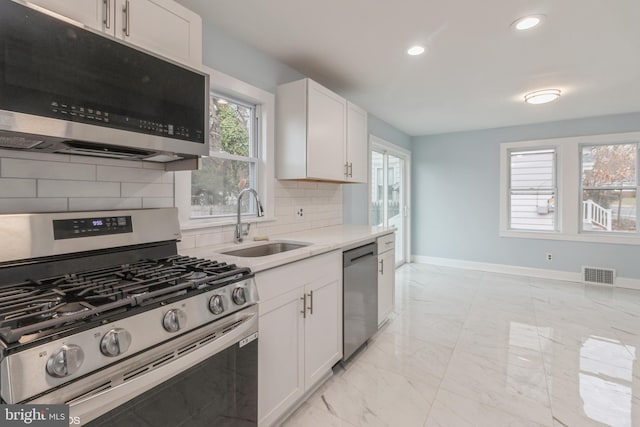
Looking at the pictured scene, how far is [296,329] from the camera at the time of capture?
5.95ft

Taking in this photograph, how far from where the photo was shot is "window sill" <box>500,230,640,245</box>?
4.45 m

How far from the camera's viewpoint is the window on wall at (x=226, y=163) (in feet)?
7.11

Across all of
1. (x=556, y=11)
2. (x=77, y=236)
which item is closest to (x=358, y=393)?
(x=77, y=236)

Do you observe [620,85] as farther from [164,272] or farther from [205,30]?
[164,272]

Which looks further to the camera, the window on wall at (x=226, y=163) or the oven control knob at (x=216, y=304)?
the window on wall at (x=226, y=163)

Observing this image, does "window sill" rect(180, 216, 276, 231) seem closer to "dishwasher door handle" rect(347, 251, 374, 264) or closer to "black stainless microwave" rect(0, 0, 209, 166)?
"black stainless microwave" rect(0, 0, 209, 166)

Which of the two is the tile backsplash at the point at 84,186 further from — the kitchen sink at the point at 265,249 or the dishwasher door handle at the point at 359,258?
the dishwasher door handle at the point at 359,258

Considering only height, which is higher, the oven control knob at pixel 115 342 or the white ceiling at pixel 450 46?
the white ceiling at pixel 450 46

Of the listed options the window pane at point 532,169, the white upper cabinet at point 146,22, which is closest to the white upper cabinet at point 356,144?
the white upper cabinet at point 146,22

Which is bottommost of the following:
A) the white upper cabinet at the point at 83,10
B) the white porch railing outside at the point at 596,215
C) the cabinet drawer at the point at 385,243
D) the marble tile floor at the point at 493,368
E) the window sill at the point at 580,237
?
the marble tile floor at the point at 493,368

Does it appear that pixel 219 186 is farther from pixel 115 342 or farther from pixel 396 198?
pixel 396 198

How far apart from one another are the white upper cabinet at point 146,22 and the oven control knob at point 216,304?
3.61 ft

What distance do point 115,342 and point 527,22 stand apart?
9.42 ft

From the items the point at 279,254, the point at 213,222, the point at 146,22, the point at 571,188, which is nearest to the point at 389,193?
the point at 571,188
